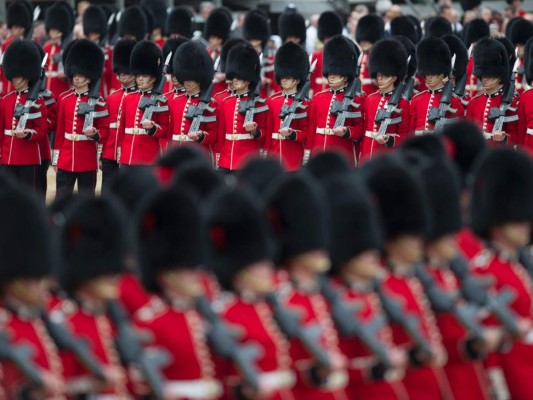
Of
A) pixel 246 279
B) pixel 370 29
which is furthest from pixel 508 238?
pixel 370 29

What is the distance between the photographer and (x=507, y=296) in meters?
5.65

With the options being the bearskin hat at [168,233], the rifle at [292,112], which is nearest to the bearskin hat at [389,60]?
the rifle at [292,112]

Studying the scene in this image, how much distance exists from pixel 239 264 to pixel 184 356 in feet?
1.09

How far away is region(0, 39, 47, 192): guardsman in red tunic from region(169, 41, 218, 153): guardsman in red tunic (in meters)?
0.88

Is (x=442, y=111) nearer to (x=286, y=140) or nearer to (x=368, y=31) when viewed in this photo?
(x=286, y=140)

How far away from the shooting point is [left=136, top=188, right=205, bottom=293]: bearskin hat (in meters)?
4.98

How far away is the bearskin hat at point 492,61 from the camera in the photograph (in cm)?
1118

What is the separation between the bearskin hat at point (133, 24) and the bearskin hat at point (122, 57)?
2.10 metres

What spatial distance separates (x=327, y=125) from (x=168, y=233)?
5.91 meters

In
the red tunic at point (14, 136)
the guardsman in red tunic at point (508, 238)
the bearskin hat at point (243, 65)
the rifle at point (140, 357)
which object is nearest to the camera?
the rifle at point (140, 357)

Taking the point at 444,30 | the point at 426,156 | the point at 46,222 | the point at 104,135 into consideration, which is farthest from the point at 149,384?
the point at 444,30

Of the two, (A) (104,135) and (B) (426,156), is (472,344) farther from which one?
(A) (104,135)

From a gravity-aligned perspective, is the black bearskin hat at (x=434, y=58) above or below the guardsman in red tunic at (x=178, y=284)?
below

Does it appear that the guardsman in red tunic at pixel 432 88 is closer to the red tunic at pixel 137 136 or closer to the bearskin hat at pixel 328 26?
the red tunic at pixel 137 136
